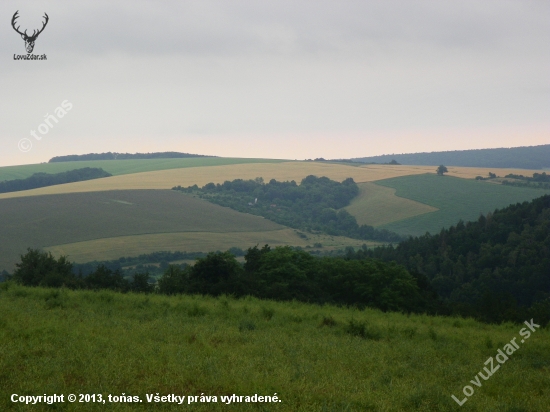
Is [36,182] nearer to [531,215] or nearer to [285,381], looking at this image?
[531,215]

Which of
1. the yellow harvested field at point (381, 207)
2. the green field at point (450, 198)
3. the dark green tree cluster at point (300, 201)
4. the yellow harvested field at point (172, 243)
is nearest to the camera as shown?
the yellow harvested field at point (172, 243)

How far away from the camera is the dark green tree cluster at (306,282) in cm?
2873

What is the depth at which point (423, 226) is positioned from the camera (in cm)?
11100

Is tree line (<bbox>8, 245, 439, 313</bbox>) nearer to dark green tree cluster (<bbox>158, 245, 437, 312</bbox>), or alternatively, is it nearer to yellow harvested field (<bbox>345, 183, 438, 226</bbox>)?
dark green tree cluster (<bbox>158, 245, 437, 312</bbox>)

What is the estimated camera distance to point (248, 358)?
1266 cm

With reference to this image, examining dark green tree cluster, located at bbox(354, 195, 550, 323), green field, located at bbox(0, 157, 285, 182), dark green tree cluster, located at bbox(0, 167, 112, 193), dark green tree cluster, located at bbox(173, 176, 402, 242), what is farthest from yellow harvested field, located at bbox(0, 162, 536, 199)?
dark green tree cluster, located at bbox(354, 195, 550, 323)

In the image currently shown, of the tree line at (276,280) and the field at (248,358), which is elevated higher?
the field at (248,358)

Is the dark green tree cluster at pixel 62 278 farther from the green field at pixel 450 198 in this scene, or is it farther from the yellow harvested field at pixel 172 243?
the green field at pixel 450 198

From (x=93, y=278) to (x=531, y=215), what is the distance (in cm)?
7104

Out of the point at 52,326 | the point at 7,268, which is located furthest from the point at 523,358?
the point at 7,268

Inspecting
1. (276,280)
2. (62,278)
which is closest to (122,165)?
(276,280)

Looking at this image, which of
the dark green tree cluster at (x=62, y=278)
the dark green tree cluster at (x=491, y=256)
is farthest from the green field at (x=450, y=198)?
the dark green tree cluster at (x=62, y=278)

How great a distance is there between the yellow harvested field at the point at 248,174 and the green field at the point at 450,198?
1342 centimetres

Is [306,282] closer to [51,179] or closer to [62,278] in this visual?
[62,278]
